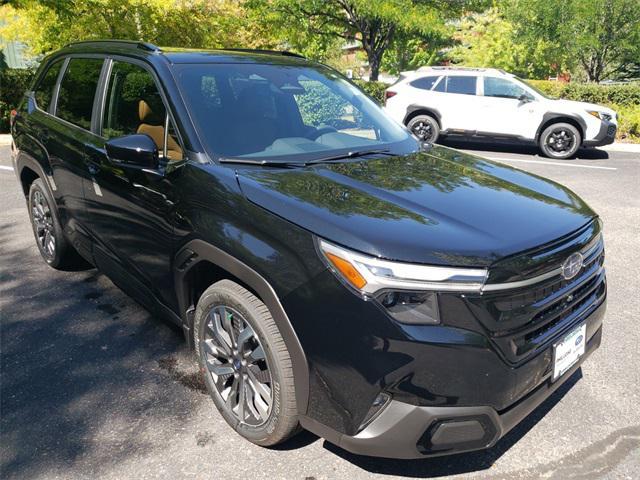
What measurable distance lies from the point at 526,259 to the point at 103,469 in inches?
79.7

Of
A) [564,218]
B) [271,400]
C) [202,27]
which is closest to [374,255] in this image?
[271,400]

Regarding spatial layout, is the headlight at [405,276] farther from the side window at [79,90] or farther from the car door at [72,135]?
the side window at [79,90]

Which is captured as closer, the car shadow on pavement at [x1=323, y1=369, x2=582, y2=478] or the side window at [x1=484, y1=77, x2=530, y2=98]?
the car shadow on pavement at [x1=323, y1=369, x2=582, y2=478]

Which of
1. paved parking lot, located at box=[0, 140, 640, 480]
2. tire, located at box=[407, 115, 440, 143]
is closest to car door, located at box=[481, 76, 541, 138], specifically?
tire, located at box=[407, 115, 440, 143]

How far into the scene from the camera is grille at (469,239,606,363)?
199 centimetres

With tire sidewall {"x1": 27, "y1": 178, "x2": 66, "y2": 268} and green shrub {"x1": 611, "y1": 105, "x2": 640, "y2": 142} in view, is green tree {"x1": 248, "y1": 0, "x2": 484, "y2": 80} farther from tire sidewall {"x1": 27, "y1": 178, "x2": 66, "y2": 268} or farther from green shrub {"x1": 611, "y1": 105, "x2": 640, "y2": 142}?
tire sidewall {"x1": 27, "y1": 178, "x2": 66, "y2": 268}

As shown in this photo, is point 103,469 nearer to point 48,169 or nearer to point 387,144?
point 387,144

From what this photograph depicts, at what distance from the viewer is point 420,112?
40.6 feet

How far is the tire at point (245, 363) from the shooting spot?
225 cm

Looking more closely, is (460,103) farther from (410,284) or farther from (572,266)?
(410,284)

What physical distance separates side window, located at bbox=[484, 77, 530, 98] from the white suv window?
10.9 inches

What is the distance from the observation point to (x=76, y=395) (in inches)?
116

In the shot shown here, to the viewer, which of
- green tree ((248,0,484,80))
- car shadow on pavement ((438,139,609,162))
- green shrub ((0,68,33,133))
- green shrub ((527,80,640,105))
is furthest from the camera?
green shrub ((527,80,640,105))

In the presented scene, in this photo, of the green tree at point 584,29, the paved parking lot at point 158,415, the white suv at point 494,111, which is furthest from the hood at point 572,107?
the green tree at point 584,29
